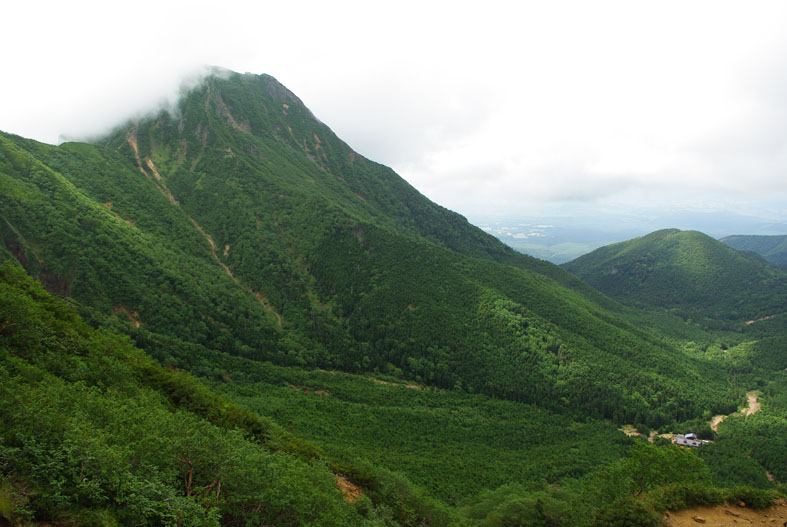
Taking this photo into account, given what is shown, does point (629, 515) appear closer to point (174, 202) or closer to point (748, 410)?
point (748, 410)

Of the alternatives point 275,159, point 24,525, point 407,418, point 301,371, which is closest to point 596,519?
point 24,525

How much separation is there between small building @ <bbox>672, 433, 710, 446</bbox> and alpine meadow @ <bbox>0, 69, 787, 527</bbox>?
4267 mm

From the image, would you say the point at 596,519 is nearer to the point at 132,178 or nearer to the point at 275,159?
the point at 132,178

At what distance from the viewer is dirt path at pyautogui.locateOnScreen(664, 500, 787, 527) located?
24.6 meters

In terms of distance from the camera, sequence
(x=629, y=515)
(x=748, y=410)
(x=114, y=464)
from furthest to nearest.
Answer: (x=748, y=410) < (x=629, y=515) < (x=114, y=464)

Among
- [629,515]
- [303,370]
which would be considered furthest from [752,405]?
[303,370]

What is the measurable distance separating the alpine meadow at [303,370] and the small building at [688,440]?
4267 millimetres

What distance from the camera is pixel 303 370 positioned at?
10144 centimetres

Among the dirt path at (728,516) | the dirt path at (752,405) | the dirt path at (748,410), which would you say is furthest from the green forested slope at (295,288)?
the dirt path at (728,516)

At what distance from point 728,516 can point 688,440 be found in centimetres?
7953

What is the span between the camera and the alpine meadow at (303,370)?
2108 centimetres

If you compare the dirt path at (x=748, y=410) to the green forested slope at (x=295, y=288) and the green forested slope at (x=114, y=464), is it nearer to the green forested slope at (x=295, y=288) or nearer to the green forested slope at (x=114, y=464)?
the green forested slope at (x=295, y=288)

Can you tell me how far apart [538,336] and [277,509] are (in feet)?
351

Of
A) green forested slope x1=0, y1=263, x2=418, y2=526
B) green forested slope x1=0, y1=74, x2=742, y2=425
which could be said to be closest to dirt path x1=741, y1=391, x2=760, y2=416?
green forested slope x1=0, y1=74, x2=742, y2=425
